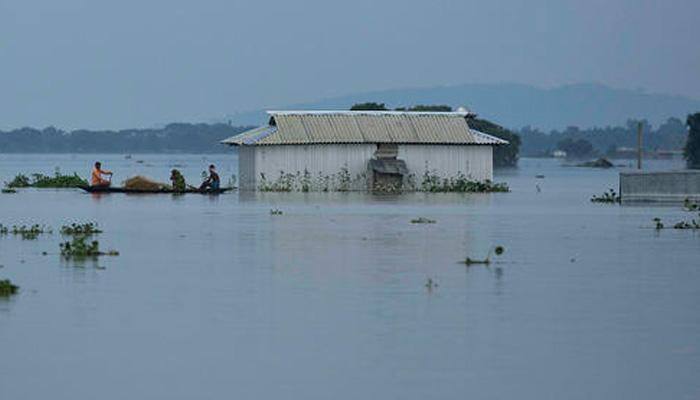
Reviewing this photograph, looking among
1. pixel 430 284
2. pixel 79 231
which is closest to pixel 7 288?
pixel 430 284

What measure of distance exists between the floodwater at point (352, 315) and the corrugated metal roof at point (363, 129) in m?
20.6

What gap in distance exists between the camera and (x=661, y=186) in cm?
4719

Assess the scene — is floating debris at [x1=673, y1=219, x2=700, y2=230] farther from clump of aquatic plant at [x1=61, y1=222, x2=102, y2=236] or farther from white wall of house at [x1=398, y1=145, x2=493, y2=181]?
white wall of house at [x1=398, y1=145, x2=493, y2=181]

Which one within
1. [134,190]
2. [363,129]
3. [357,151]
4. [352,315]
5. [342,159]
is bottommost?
[352,315]

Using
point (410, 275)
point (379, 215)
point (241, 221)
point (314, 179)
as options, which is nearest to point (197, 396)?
point (410, 275)

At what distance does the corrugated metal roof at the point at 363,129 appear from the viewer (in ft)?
170

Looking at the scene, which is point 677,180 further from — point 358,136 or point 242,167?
point 242,167

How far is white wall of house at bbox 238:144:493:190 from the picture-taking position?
51.7 m

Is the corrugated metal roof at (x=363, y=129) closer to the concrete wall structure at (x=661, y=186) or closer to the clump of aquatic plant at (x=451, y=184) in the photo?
the clump of aquatic plant at (x=451, y=184)

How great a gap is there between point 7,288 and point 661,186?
31850mm

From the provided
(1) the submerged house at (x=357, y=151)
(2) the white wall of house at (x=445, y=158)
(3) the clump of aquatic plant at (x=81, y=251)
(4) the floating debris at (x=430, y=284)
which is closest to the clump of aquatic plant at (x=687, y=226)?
(3) the clump of aquatic plant at (x=81, y=251)

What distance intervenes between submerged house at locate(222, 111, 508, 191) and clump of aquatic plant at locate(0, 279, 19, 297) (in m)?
33.0

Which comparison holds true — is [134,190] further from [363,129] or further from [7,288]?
[7,288]

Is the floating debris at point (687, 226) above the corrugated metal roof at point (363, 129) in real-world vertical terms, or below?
below
